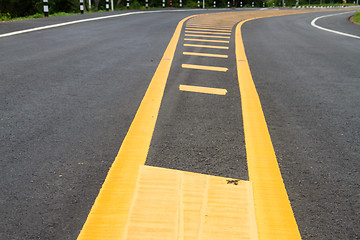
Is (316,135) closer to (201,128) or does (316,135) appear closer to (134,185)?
(201,128)

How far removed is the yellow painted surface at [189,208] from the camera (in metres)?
1.41

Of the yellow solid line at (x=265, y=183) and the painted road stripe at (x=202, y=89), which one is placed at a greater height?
the painted road stripe at (x=202, y=89)

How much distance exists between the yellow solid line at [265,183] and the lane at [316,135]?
0.04m

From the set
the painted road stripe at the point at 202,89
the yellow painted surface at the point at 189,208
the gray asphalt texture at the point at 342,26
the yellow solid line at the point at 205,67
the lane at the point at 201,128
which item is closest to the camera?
the yellow painted surface at the point at 189,208

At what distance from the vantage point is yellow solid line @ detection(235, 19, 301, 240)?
1465mm

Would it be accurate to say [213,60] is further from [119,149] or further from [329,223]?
[329,223]

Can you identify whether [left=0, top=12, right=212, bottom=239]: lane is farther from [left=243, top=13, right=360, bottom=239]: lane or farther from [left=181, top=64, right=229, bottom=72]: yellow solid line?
[left=243, top=13, right=360, bottom=239]: lane

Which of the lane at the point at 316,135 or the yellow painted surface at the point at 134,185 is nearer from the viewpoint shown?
the yellow painted surface at the point at 134,185

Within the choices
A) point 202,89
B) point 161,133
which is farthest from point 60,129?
point 202,89

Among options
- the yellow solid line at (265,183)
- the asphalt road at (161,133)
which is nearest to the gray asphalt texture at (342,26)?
the asphalt road at (161,133)

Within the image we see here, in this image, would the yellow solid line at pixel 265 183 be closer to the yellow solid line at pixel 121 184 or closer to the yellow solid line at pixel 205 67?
the yellow solid line at pixel 121 184

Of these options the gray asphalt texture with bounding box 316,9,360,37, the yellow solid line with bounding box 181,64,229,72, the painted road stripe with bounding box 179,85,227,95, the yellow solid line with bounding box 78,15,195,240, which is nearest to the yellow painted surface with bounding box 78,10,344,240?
the yellow solid line with bounding box 78,15,195,240

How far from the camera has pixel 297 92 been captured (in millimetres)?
3672

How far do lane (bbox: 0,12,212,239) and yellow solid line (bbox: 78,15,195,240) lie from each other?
46 mm
